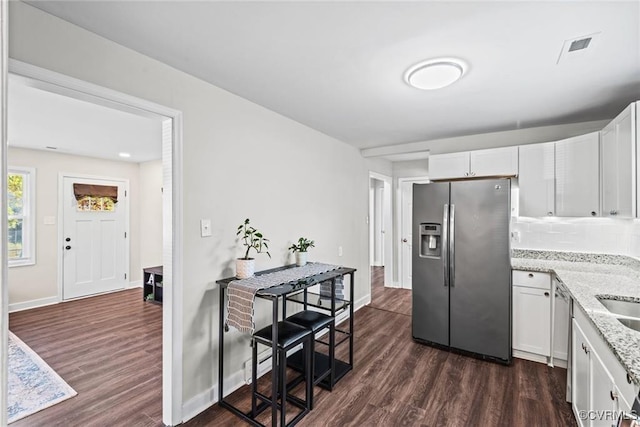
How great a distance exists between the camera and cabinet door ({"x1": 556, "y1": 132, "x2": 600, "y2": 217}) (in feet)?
9.03

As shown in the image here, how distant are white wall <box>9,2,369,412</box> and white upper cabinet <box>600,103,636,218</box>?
2582mm

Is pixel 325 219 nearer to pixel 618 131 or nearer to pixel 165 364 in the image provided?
pixel 165 364

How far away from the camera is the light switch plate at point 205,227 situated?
7.21 ft

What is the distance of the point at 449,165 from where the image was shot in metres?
3.61

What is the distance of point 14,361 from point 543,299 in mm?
4958

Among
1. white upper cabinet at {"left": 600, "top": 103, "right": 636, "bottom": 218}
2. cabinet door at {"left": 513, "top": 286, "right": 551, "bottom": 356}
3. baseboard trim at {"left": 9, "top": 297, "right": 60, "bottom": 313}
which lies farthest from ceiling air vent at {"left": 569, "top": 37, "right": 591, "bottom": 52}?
baseboard trim at {"left": 9, "top": 297, "right": 60, "bottom": 313}

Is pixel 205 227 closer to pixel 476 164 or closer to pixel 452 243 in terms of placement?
pixel 452 243

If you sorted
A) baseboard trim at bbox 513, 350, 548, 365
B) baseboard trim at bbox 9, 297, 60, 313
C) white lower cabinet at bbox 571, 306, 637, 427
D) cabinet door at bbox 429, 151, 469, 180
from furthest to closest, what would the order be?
baseboard trim at bbox 9, 297, 60, 313
cabinet door at bbox 429, 151, 469, 180
baseboard trim at bbox 513, 350, 548, 365
white lower cabinet at bbox 571, 306, 637, 427

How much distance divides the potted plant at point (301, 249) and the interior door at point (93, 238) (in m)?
4.10

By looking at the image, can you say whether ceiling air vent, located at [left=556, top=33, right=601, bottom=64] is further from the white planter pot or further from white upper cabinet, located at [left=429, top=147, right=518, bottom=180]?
the white planter pot

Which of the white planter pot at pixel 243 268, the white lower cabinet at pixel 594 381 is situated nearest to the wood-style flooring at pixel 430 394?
the white lower cabinet at pixel 594 381

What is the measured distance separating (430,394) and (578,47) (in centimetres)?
253

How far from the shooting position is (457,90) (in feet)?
7.63

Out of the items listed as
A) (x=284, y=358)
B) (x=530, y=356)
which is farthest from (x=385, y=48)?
(x=530, y=356)
